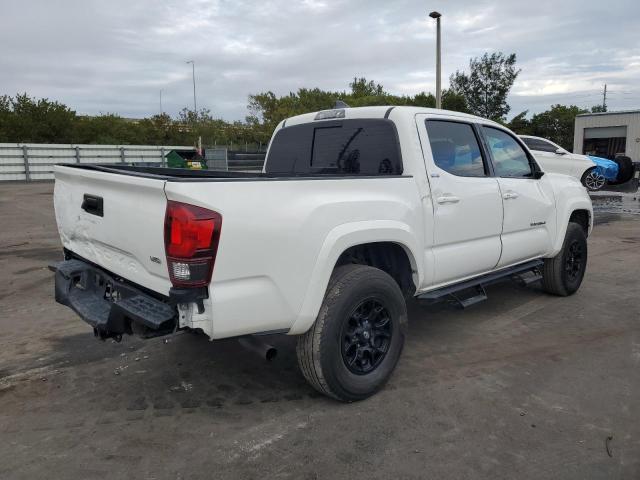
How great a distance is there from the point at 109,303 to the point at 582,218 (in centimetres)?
515

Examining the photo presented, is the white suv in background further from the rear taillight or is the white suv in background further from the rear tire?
the rear taillight

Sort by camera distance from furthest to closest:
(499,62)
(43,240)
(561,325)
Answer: (499,62), (43,240), (561,325)

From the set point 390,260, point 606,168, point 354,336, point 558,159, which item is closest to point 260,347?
point 354,336

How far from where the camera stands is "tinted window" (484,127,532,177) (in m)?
4.62

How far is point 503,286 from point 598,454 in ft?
12.0

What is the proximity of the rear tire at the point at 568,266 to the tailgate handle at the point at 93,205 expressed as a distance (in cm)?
444

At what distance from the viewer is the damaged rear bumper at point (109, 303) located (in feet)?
8.98

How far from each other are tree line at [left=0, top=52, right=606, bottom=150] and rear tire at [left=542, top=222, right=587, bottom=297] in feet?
98.9

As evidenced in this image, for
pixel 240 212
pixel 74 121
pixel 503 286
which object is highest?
pixel 74 121

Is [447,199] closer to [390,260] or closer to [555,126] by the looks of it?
[390,260]

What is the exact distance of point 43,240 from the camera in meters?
9.70

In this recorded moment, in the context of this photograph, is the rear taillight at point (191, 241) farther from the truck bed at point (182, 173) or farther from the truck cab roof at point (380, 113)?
the truck cab roof at point (380, 113)

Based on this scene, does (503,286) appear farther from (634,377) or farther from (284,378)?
(284,378)

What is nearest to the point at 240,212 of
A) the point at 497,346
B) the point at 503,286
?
the point at 497,346
